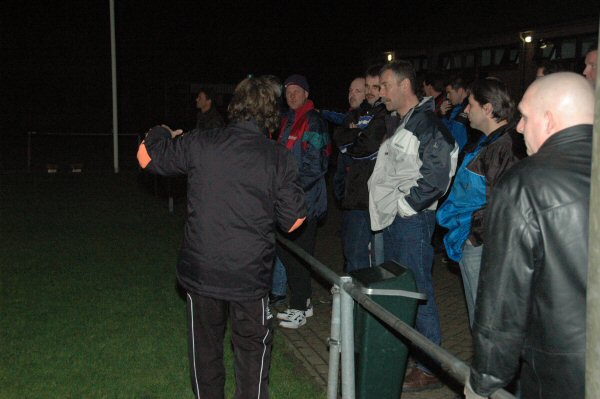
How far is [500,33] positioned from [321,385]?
900 inches

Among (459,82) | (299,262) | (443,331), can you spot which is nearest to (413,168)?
(299,262)

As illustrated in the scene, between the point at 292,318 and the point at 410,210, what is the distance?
196cm

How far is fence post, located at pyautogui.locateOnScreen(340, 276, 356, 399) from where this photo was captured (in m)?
3.33

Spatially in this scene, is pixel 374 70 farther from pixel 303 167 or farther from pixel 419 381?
pixel 419 381

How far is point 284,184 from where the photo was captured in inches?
148

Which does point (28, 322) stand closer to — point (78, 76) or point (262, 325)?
point (262, 325)

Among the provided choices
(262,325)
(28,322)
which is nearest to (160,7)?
(28,322)

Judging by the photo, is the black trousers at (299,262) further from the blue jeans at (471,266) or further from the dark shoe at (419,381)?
the blue jeans at (471,266)

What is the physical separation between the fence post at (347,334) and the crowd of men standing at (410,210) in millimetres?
616

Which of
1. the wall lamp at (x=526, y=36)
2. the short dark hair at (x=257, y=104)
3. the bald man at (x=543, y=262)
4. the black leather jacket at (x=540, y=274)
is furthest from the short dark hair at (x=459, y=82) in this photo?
the wall lamp at (x=526, y=36)

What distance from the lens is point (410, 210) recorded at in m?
4.58

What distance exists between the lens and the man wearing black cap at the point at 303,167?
5.82 metres

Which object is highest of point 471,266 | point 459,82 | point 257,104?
point 459,82

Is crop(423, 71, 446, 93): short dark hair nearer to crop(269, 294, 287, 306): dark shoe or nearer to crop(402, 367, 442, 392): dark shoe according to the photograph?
crop(269, 294, 287, 306): dark shoe
